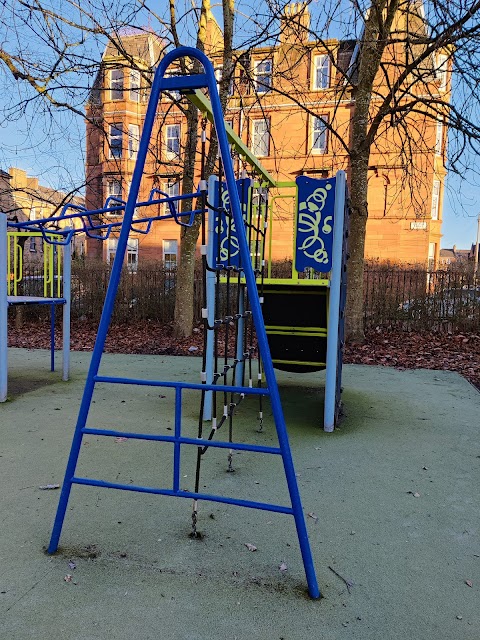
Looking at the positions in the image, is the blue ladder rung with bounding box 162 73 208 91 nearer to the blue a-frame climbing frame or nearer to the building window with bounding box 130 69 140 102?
the blue a-frame climbing frame

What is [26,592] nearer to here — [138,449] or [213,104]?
[138,449]

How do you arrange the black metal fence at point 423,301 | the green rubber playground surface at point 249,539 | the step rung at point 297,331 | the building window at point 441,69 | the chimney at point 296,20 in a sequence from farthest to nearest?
the black metal fence at point 423,301
the chimney at point 296,20
the building window at point 441,69
the step rung at point 297,331
the green rubber playground surface at point 249,539

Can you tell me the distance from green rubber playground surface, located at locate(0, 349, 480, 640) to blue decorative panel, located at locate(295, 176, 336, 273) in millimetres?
1435

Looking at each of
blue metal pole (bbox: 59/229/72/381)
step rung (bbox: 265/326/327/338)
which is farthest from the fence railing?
step rung (bbox: 265/326/327/338)

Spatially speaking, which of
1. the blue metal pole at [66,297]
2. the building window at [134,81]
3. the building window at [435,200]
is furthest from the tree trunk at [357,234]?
the building window at [435,200]

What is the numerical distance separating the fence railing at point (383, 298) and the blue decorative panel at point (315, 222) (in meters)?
6.05

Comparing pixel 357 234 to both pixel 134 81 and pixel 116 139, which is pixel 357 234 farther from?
pixel 134 81

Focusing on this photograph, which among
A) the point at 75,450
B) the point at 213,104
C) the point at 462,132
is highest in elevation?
the point at 462,132

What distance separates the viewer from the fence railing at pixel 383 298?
9.40 metres

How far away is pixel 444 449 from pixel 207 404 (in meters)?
1.93

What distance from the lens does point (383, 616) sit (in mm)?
1775

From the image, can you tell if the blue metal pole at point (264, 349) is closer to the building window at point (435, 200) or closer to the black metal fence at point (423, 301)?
the black metal fence at point (423, 301)

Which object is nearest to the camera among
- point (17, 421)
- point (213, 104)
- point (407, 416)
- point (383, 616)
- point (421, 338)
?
point (383, 616)

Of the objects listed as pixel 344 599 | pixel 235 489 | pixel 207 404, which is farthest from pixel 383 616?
pixel 207 404
